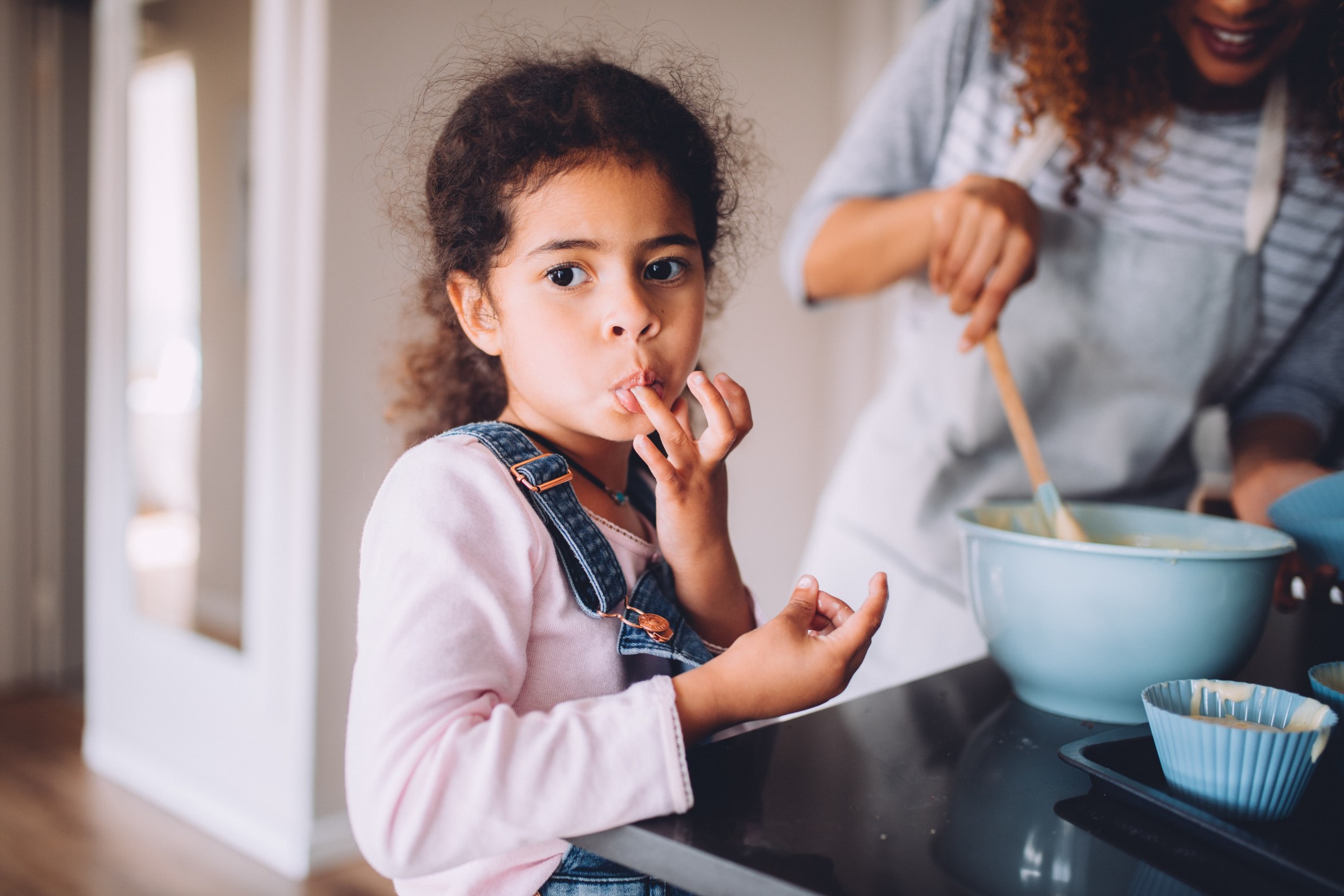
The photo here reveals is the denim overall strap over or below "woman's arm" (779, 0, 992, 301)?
below

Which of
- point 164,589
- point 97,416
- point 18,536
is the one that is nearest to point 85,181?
point 97,416

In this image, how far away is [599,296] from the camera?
0.47 metres

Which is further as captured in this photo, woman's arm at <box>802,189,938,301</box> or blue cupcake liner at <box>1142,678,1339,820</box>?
woman's arm at <box>802,189,938,301</box>

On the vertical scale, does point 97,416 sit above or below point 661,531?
below

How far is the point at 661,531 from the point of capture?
0.51 m

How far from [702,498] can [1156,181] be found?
28.2 inches

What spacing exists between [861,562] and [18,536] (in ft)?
8.85

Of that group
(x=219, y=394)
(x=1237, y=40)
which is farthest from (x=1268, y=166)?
(x=219, y=394)

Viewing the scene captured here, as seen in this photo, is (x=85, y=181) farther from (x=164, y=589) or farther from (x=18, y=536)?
(x=164, y=589)

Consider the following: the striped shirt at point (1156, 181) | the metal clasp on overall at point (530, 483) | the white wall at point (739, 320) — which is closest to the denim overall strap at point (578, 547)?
the metal clasp on overall at point (530, 483)

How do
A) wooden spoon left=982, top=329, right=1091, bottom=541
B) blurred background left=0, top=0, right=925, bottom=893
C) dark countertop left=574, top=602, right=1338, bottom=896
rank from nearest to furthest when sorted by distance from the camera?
dark countertop left=574, top=602, right=1338, bottom=896 < wooden spoon left=982, top=329, right=1091, bottom=541 < blurred background left=0, top=0, right=925, bottom=893

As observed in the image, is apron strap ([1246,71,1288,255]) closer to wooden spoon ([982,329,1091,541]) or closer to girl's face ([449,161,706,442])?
wooden spoon ([982,329,1091,541])

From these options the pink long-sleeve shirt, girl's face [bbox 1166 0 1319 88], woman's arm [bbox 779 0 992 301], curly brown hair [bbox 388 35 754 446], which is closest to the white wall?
woman's arm [bbox 779 0 992 301]

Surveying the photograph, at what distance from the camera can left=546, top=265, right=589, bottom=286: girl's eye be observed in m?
0.48
